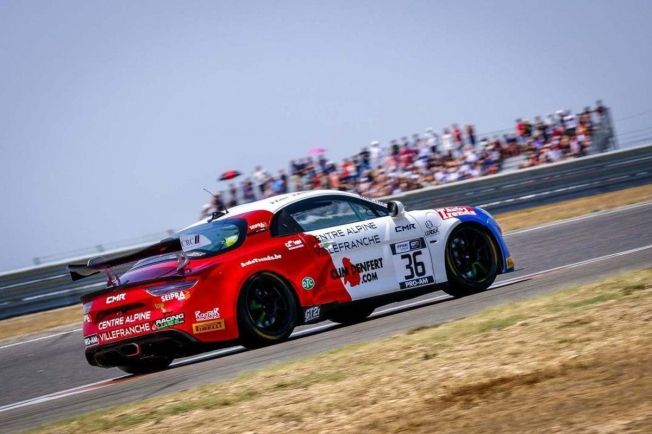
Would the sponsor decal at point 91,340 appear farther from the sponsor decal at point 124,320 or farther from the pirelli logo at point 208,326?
the pirelli logo at point 208,326

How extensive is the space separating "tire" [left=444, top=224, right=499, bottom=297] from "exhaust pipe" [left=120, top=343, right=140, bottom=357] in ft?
10.7

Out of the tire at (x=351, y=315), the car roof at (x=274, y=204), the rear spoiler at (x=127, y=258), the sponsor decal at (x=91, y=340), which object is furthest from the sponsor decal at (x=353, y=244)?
the sponsor decal at (x=91, y=340)

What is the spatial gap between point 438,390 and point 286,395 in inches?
Answer: 40.8

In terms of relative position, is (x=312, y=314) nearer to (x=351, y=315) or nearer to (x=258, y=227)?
(x=258, y=227)

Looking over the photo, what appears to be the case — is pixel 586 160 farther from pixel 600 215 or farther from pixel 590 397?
pixel 590 397

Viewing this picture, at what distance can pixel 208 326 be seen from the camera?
8.66m

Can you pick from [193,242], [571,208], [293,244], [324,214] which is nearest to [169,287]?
[193,242]

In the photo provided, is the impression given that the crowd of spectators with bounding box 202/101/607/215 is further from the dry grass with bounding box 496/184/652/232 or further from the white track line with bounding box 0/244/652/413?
the white track line with bounding box 0/244/652/413

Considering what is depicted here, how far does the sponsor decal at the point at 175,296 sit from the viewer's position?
341 inches

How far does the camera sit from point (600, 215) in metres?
17.9

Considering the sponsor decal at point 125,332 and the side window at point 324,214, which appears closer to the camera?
the sponsor decal at point 125,332

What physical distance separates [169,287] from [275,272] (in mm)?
944

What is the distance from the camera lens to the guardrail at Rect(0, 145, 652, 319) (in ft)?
60.6

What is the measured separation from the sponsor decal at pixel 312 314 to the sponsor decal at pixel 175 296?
115cm
